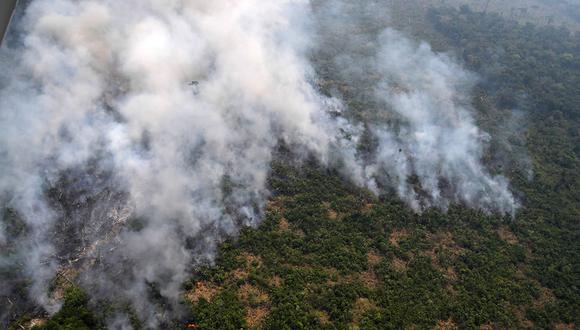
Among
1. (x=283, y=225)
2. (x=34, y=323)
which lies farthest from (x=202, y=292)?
(x=34, y=323)

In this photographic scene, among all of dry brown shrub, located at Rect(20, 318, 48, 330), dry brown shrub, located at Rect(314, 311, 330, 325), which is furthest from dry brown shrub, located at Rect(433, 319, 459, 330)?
dry brown shrub, located at Rect(20, 318, 48, 330)

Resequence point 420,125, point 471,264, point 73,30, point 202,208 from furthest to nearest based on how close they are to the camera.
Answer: point 420,125
point 73,30
point 471,264
point 202,208

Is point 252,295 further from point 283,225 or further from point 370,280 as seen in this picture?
point 370,280

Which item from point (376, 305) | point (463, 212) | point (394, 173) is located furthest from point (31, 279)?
point (463, 212)

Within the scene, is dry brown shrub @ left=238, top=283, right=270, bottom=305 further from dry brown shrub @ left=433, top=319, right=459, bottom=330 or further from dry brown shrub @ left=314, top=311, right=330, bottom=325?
dry brown shrub @ left=433, top=319, right=459, bottom=330

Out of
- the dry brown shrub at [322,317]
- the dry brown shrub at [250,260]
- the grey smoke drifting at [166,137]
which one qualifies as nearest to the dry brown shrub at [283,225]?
the grey smoke drifting at [166,137]

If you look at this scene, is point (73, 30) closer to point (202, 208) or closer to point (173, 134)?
point (173, 134)

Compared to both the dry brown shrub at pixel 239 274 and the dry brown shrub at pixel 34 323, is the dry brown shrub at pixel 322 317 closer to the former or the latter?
the dry brown shrub at pixel 239 274
